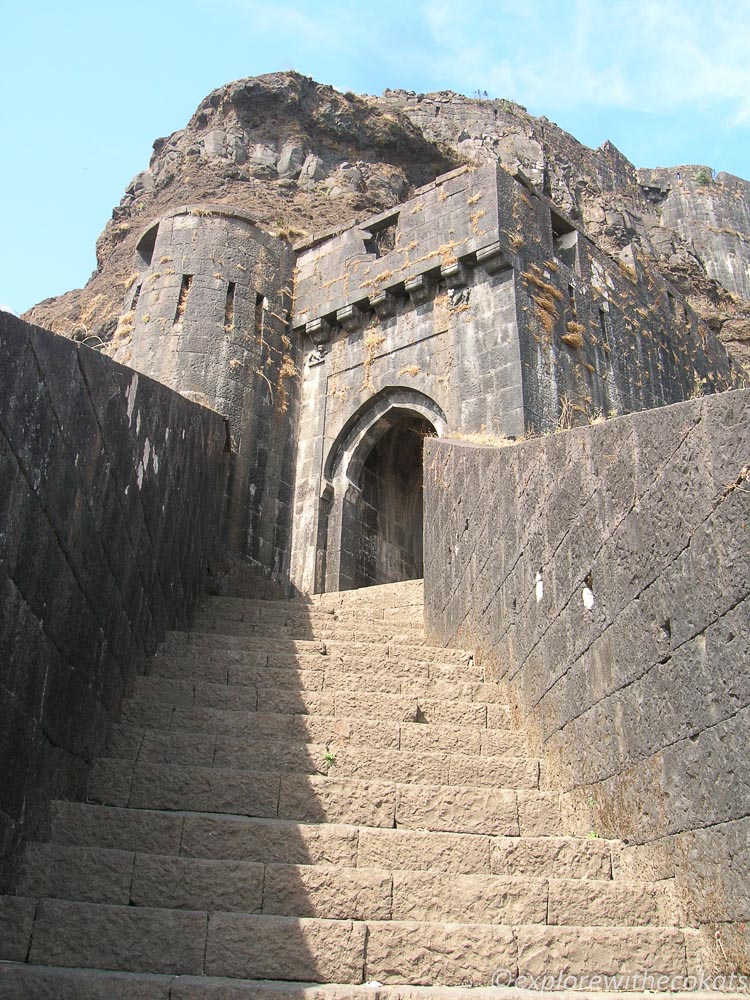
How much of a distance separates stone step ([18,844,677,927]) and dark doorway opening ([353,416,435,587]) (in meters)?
8.05

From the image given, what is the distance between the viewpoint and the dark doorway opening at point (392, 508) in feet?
39.4

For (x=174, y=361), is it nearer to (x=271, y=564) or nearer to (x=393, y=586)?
(x=271, y=564)

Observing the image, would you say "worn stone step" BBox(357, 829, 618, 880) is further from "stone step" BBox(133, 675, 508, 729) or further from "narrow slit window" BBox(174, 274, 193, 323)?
"narrow slit window" BBox(174, 274, 193, 323)

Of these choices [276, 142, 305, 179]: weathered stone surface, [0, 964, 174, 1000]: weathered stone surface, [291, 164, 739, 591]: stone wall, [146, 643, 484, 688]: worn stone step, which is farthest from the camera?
[276, 142, 305, 179]: weathered stone surface

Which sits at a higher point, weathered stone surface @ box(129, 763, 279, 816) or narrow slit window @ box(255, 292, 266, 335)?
narrow slit window @ box(255, 292, 266, 335)

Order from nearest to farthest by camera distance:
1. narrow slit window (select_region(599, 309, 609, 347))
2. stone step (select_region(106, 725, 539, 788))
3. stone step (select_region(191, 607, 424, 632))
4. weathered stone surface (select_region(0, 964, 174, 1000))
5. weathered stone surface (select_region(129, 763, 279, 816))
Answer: weathered stone surface (select_region(0, 964, 174, 1000)) → weathered stone surface (select_region(129, 763, 279, 816)) → stone step (select_region(106, 725, 539, 788)) → stone step (select_region(191, 607, 424, 632)) → narrow slit window (select_region(599, 309, 609, 347))

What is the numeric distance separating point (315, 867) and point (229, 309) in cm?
942

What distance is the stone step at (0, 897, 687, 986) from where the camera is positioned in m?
3.07

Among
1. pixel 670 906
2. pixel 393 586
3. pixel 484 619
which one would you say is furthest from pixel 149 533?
pixel 393 586

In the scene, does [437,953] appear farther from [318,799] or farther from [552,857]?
[318,799]

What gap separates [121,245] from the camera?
17000mm

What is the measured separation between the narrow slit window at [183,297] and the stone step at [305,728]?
764cm

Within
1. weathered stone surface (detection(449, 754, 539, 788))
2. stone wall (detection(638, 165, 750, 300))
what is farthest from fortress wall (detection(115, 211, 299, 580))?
stone wall (detection(638, 165, 750, 300))

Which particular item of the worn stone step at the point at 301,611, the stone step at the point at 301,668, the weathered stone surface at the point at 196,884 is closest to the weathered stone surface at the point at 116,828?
the weathered stone surface at the point at 196,884
